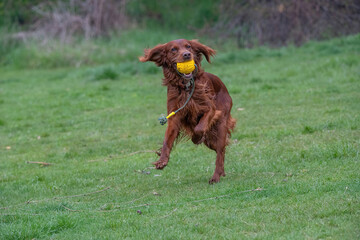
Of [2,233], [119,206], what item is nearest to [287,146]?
[119,206]

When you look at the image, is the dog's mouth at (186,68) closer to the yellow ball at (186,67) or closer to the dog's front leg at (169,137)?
the yellow ball at (186,67)

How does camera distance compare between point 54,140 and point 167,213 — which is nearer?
point 167,213

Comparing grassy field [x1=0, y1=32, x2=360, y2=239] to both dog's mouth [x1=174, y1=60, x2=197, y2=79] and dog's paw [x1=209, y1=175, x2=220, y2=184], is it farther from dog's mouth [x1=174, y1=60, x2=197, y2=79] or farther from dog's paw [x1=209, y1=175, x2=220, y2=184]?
dog's mouth [x1=174, y1=60, x2=197, y2=79]

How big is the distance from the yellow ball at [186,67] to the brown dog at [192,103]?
0.14ft

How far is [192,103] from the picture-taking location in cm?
634

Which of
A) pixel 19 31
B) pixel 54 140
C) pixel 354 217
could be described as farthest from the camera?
pixel 19 31

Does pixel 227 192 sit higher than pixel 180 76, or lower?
lower

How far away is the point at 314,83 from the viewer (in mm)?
12453

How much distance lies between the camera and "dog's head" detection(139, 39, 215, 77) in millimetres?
6352

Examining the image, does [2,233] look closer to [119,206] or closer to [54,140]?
[119,206]

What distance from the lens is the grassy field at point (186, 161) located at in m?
4.89

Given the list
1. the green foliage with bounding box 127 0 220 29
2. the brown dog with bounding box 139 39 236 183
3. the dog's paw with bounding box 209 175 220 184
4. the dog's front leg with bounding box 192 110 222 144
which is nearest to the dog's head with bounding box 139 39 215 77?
the brown dog with bounding box 139 39 236 183

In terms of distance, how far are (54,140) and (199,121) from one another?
450 centimetres

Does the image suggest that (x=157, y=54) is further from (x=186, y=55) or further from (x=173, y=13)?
(x=173, y=13)
